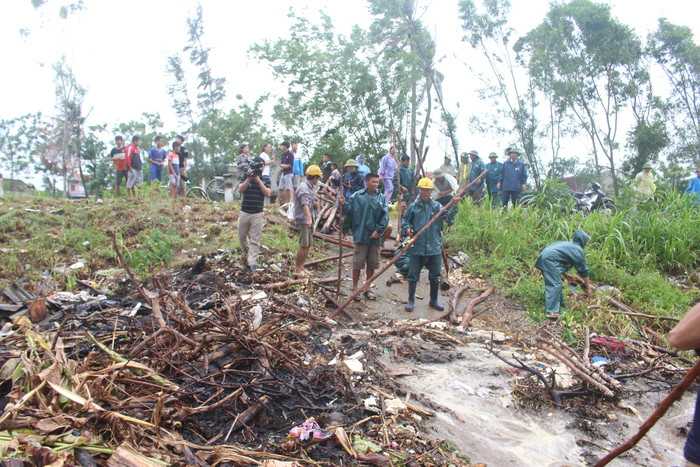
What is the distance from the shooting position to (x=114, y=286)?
665 cm

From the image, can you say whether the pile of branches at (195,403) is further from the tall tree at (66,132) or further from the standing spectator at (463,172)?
the tall tree at (66,132)

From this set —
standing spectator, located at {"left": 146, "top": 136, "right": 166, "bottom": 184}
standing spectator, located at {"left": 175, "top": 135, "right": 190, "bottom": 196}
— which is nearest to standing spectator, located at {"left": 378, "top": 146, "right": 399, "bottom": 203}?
standing spectator, located at {"left": 175, "top": 135, "right": 190, "bottom": 196}

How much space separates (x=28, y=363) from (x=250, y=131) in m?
20.3

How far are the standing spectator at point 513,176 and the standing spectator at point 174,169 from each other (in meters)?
8.05

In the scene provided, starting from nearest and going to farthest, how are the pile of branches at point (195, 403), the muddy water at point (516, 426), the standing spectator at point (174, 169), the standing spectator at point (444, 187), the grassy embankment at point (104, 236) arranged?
the pile of branches at point (195, 403)
the muddy water at point (516, 426)
the grassy embankment at point (104, 236)
the standing spectator at point (444, 187)
the standing spectator at point (174, 169)

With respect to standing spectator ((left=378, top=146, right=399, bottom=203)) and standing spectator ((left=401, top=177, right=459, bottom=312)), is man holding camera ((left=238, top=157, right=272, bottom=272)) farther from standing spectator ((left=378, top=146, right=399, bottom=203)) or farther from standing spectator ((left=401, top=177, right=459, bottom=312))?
standing spectator ((left=378, top=146, right=399, bottom=203))

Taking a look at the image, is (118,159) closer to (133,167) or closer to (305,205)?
(133,167)

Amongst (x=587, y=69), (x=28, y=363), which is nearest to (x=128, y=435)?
(x=28, y=363)

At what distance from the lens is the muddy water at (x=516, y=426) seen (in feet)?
9.90

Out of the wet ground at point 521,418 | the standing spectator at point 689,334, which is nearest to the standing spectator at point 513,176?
the wet ground at point 521,418

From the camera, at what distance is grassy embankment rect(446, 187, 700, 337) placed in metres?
6.21

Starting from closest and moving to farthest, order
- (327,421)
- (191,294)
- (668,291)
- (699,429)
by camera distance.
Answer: (699,429) → (327,421) → (191,294) → (668,291)

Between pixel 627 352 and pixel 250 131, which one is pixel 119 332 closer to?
pixel 627 352

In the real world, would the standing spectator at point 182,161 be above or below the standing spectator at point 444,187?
above
